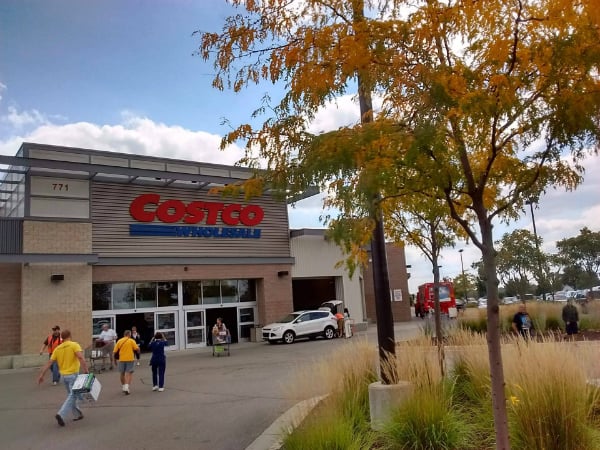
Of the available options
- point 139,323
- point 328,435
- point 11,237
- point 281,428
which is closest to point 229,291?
point 139,323

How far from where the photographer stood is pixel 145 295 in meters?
26.8

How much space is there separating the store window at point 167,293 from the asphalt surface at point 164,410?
8298mm

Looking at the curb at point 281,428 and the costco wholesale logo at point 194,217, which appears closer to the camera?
the curb at point 281,428

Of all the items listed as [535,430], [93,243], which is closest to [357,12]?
[535,430]

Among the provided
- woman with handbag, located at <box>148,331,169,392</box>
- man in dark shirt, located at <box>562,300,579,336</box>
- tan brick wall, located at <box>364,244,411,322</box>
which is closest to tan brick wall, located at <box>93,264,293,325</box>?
woman with handbag, located at <box>148,331,169,392</box>

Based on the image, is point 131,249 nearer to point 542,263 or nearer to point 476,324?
point 476,324

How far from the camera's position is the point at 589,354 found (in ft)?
23.9

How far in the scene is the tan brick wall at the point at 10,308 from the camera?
879 inches

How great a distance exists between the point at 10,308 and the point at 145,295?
6006 millimetres

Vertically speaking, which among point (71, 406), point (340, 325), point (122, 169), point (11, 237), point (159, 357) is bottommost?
point (71, 406)

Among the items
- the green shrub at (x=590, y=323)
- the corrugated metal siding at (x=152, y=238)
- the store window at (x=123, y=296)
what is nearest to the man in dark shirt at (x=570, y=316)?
the green shrub at (x=590, y=323)

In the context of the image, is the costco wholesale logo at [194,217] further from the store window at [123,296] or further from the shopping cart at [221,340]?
the shopping cart at [221,340]

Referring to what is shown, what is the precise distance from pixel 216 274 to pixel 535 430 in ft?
78.7

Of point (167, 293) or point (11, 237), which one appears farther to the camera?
point (167, 293)
